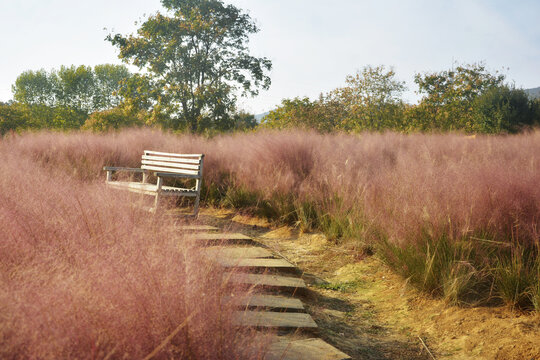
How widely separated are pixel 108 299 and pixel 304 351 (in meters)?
1.12

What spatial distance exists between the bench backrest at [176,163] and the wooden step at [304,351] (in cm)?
387

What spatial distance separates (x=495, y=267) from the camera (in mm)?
3402

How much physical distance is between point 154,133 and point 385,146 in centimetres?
510

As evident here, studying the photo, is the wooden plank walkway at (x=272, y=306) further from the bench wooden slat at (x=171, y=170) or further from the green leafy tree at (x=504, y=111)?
the green leafy tree at (x=504, y=111)

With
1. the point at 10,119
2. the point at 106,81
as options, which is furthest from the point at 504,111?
the point at 106,81

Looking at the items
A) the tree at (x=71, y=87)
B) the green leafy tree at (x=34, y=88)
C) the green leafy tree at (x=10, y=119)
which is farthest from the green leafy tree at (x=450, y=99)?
A: the green leafy tree at (x=34, y=88)

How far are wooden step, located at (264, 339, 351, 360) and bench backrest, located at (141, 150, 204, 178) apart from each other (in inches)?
152

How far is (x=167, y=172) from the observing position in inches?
249

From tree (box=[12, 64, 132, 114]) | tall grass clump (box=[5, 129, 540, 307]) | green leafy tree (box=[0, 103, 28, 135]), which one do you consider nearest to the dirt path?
tall grass clump (box=[5, 129, 540, 307])

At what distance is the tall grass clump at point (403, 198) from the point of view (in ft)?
11.0

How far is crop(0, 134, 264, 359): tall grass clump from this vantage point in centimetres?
139

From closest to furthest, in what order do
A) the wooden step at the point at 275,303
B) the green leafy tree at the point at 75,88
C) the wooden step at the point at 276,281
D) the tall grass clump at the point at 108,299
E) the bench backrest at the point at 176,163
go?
1. the tall grass clump at the point at 108,299
2. the wooden step at the point at 275,303
3. the wooden step at the point at 276,281
4. the bench backrest at the point at 176,163
5. the green leafy tree at the point at 75,88

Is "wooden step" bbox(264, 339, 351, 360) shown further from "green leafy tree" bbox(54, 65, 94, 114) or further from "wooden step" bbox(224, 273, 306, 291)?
"green leafy tree" bbox(54, 65, 94, 114)

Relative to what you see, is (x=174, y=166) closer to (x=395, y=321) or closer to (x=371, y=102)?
(x=395, y=321)
